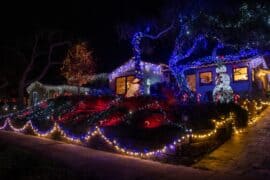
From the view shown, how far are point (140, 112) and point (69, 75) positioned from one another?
1872cm

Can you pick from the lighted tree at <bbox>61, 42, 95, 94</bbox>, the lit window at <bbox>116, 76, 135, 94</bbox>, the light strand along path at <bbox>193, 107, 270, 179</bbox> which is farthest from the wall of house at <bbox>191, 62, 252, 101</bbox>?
the lighted tree at <bbox>61, 42, 95, 94</bbox>

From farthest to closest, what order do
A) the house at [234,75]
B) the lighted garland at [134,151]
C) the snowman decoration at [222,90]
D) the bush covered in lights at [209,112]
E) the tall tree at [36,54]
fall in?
the tall tree at [36,54]
the house at [234,75]
the snowman decoration at [222,90]
the bush covered in lights at [209,112]
the lighted garland at [134,151]

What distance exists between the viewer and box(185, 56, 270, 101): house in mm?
21703

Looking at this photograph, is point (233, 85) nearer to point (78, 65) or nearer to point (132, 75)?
point (132, 75)

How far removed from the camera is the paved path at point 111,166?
6949 mm

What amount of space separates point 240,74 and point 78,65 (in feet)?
49.1

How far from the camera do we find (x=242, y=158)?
819 cm

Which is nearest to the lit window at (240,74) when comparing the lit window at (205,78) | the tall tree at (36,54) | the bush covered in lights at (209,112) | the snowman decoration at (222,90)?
the lit window at (205,78)

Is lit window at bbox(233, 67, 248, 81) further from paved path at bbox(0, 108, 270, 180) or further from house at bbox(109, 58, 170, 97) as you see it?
paved path at bbox(0, 108, 270, 180)

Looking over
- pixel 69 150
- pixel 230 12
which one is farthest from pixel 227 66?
pixel 69 150

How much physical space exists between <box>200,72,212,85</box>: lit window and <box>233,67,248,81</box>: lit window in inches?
81.0

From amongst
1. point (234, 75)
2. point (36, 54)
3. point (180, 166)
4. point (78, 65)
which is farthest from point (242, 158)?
point (36, 54)

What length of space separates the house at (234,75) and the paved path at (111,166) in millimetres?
12785

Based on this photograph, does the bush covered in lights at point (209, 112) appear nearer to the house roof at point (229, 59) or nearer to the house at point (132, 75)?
the house roof at point (229, 59)
